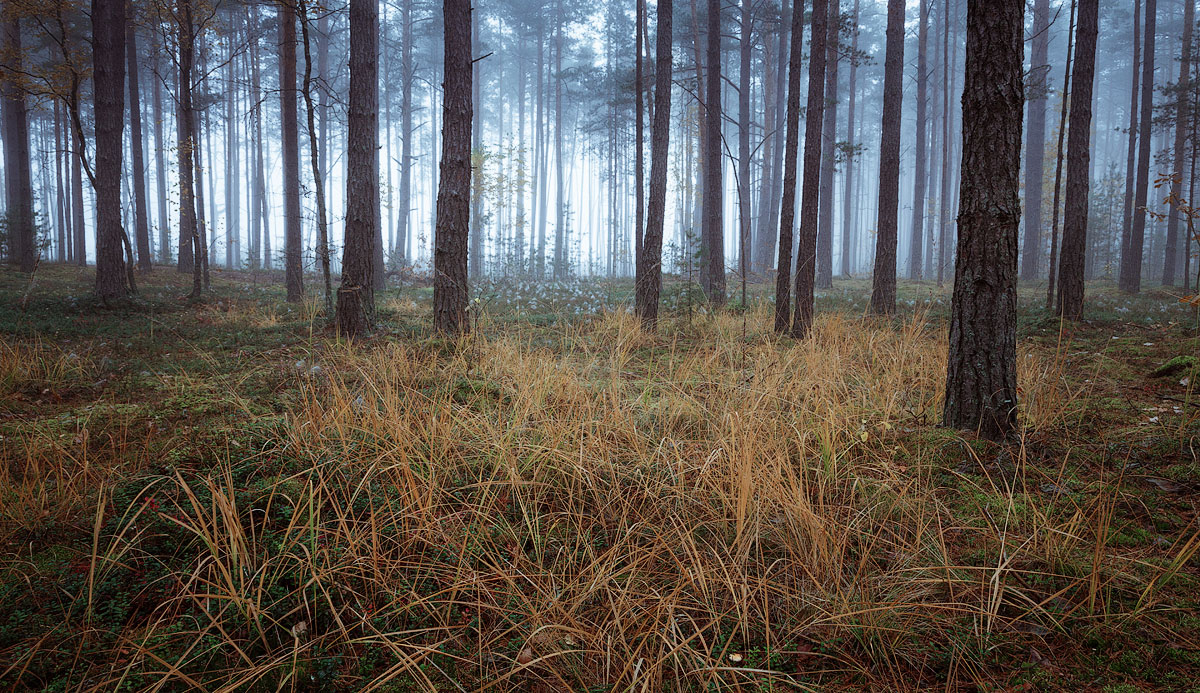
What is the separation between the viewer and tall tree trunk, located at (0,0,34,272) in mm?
9305

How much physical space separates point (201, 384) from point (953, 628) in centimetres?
487

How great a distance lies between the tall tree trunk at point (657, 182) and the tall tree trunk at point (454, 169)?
2.63 metres

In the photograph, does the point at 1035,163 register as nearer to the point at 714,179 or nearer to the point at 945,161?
the point at 945,161

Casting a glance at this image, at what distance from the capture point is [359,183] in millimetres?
6449

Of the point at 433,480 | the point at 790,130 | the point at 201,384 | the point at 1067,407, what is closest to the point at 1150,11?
the point at 790,130

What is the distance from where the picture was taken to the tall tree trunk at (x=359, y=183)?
6.28 meters

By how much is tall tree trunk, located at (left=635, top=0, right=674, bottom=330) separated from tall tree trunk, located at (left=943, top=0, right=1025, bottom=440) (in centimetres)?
460

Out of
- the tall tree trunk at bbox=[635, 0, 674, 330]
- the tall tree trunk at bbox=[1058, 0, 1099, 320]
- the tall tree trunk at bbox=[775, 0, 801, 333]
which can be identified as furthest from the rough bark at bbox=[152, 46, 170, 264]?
the tall tree trunk at bbox=[1058, 0, 1099, 320]

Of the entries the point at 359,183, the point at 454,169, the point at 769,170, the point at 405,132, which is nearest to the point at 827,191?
the point at 769,170

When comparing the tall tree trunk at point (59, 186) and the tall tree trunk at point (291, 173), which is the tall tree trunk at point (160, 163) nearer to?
the tall tree trunk at point (59, 186)

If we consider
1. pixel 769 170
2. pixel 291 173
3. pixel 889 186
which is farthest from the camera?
pixel 769 170

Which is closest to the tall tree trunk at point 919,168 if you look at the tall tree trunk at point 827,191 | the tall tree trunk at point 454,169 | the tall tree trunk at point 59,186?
the tall tree trunk at point 827,191

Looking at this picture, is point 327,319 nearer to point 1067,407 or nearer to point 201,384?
point 201,384

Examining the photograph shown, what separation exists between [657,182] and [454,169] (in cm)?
312
